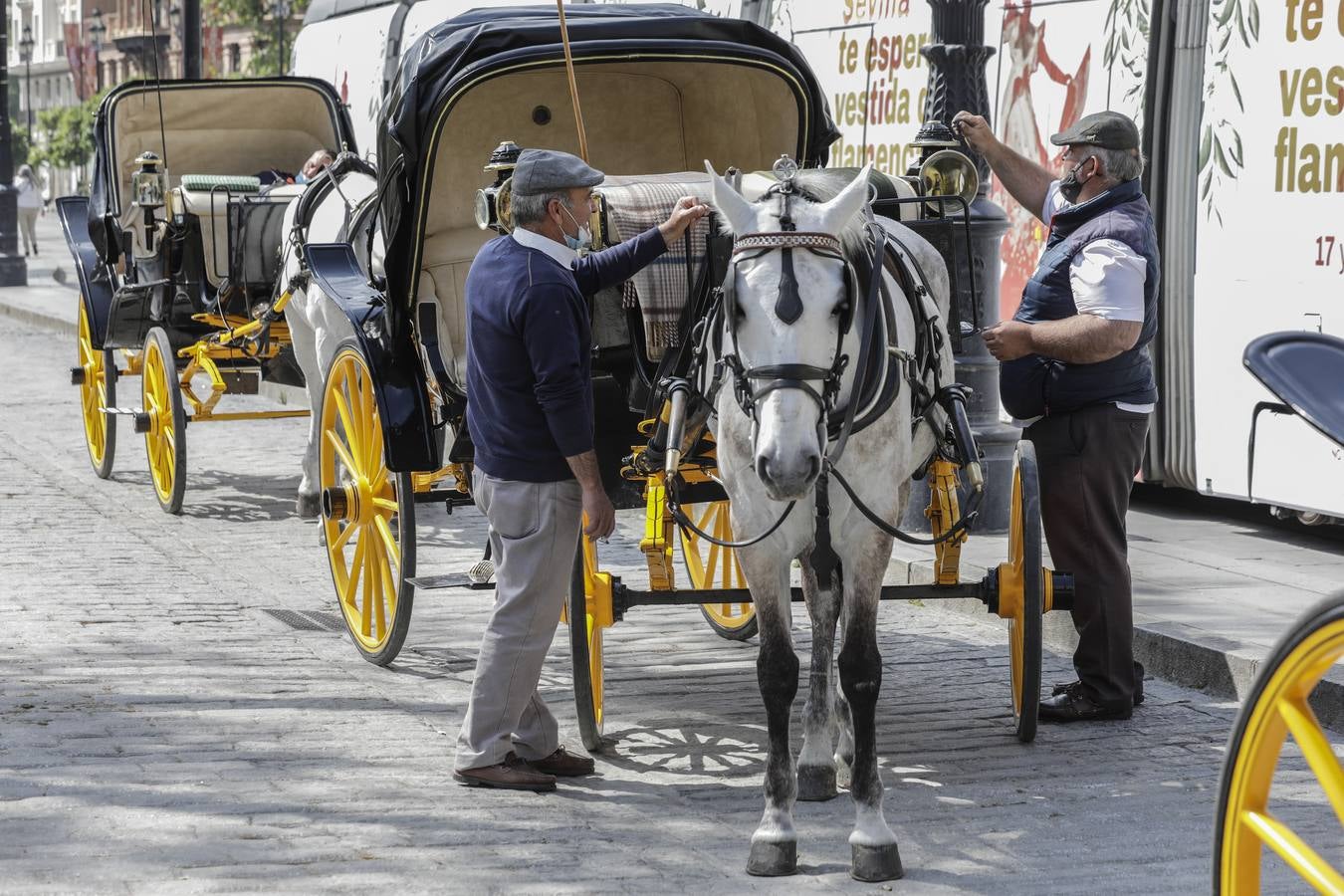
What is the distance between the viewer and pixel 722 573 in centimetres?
791

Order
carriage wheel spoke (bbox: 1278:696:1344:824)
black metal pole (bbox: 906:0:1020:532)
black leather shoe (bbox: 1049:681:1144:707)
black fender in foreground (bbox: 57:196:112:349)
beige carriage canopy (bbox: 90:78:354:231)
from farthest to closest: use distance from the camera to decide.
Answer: beige carriage canopy (bbox: 90:78:354:231) < black fender in foreground (bbox: 57:196:112:349) < black metal pole (bbox: 906:0:1020:532) < black leather shoe (bbox: 1049:681:1144:707) < carriage wheel spoke (bbox: 1278:696:1344:824)

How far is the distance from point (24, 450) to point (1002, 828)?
931 centimetres

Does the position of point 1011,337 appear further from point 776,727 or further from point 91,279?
point 91,279

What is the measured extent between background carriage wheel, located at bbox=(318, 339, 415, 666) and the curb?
2.58 metres

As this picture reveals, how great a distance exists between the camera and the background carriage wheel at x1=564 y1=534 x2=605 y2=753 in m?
5.89

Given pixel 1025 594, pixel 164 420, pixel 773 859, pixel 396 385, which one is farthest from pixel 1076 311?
pixel 164 420

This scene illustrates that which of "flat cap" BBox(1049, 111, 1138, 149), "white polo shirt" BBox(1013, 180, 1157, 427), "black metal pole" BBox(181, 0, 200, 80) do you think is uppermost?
"black metal pole" BBox(181, 0, 200, 80)

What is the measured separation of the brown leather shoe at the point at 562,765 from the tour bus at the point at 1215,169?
3597mm

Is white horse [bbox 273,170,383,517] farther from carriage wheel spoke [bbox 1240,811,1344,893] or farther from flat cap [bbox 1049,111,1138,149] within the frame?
carriage wheel spoke [bbox 1240,811,1344,893]

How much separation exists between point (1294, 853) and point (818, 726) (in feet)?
8.18

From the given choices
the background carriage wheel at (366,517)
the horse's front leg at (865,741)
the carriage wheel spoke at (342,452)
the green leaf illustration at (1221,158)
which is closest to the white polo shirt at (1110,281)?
the horse's front leg at (865,741)

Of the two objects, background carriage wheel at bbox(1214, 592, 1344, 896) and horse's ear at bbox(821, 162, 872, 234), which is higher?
horse's ear at bbox(821, 162, 872, 234)

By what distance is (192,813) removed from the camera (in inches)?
207

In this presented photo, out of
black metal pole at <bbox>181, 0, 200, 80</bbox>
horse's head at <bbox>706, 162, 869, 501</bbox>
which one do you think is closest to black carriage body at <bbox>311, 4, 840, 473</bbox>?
horse's head at <bbox>706, 162, 869, 501</bbox>
